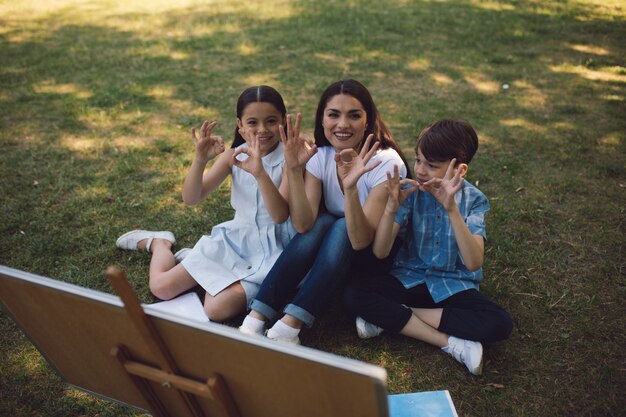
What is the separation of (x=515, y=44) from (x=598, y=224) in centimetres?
481

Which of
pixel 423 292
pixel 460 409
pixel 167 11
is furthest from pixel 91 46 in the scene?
pixel 460 409

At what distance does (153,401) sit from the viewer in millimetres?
1504

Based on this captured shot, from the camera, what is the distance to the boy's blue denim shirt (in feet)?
7.85

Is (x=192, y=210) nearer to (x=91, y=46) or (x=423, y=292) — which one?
(x=423, y=292)

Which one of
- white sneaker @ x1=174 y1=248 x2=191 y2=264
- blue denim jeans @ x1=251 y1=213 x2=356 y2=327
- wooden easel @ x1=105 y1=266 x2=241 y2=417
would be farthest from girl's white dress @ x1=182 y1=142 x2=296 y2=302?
wooden easel @ x1=105 y1=266 x2=241 y2=417

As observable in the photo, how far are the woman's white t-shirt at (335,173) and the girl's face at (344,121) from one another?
0.40 feet

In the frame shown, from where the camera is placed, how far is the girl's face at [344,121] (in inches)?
97.6

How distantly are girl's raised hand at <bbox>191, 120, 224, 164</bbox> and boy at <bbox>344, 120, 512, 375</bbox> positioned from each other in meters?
1.07

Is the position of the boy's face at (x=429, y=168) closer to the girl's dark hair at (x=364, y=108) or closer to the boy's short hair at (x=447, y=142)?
the boy's short hair at (x=447, y=142)

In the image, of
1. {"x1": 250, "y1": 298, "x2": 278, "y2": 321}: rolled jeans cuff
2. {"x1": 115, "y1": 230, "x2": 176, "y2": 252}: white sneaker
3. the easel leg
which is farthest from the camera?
{"x1": 115, "y1": 230, "x2": 176, "y2": 252}: white sneaker

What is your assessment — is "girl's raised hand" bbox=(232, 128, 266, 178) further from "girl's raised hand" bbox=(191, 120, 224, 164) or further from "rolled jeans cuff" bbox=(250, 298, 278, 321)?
"rolled jeans cuff" bbox=(250, 298, 278, 321)

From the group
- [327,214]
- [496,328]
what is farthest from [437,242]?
[327,214]

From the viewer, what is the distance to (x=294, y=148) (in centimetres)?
235

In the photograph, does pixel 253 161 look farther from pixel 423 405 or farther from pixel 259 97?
pixel 423 405
